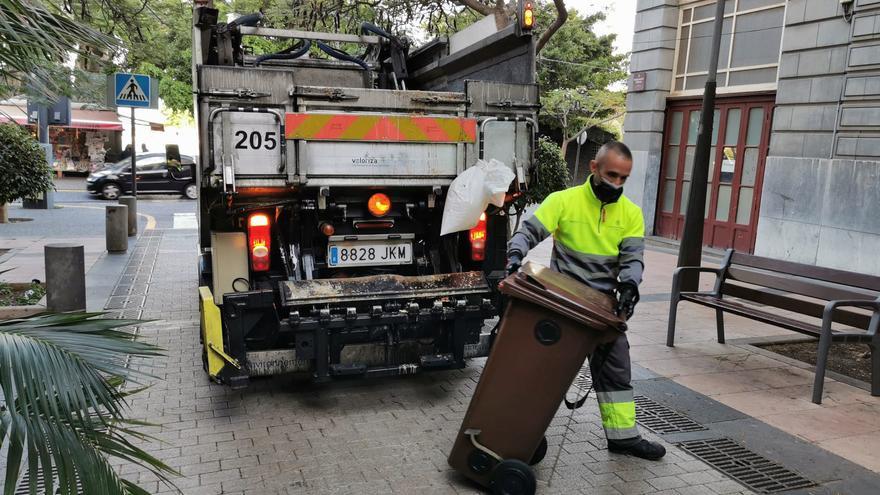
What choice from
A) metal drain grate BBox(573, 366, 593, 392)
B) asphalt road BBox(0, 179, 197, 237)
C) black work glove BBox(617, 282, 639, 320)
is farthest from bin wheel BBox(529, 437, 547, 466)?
asphalt road BBox(0, 179, 197, 237)

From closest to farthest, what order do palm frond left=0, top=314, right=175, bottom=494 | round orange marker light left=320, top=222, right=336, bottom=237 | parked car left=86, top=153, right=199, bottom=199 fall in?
palm frond left=0, top=314, right=175, bottom=494
round orange marker light left=320, top=222, right=336, bottom=237
parked car left=86, top=153, right=199, bottom=199

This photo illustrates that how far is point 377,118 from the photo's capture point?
14.7 ft

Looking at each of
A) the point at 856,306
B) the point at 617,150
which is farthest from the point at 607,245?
the point at 856,306

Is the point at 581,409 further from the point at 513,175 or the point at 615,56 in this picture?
the point at 615,56

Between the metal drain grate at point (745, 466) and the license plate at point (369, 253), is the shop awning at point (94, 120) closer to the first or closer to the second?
the license plate at point (369, 253)

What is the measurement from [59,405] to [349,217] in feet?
10.8

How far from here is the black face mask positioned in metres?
3.79

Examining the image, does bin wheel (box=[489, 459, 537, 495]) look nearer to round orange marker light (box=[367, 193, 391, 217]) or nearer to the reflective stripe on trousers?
the reflective stripe on trousers

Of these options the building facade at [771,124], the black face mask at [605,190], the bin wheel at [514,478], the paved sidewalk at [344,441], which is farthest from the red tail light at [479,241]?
the building facade at [771,124]

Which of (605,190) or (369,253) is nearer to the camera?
(605,190)

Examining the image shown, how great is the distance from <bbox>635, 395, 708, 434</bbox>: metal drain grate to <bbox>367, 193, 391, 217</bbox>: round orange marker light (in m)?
2.26

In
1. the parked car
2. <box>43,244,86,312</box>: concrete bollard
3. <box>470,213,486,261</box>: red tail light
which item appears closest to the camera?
<box>470,213,486,261</box>: red tail light

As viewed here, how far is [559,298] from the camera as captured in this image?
10.5 feet

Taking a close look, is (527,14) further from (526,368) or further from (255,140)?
(526,368)
